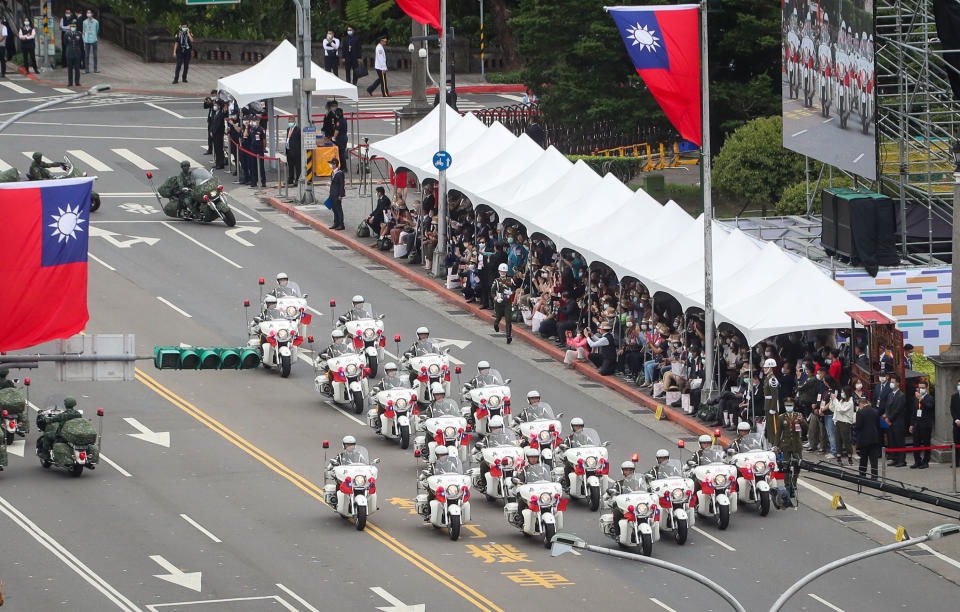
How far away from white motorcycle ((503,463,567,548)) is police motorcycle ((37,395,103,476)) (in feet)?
25.1

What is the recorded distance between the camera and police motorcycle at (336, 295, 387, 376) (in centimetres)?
3991

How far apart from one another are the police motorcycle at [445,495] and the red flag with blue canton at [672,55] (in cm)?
942

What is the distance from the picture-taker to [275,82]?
2287 inches

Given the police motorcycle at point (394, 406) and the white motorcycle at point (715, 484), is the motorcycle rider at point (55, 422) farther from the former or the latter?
the white motorcycle at point (715, 484)

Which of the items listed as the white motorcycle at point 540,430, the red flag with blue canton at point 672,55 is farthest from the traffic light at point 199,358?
the red flag with blue canton at point 672,55

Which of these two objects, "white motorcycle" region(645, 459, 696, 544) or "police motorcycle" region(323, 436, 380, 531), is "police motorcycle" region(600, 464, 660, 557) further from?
"police motorcycle" region(323, 436, 380, 531)

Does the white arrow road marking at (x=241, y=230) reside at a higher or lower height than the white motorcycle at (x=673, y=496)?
higher

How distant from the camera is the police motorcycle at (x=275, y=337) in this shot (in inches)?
1587

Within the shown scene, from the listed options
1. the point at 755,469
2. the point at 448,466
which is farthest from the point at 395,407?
the point at 755,469

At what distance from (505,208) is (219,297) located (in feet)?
23.2

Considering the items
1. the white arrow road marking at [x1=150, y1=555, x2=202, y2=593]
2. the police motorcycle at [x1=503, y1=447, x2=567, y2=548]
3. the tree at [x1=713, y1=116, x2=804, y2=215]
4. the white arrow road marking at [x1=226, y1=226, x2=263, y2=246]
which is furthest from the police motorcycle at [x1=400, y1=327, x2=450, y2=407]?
the tree at [x1=713, y1=116, x2=804, y2=215]

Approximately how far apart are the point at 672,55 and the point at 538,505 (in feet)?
34.7

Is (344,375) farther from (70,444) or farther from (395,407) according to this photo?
(70,444)

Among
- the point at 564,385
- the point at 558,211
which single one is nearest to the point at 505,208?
the point at 558,211
